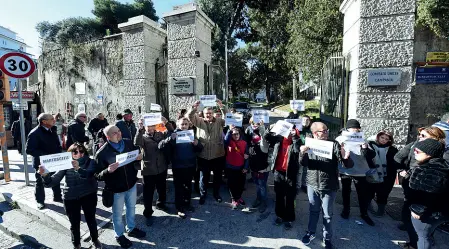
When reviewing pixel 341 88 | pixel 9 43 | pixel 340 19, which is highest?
pixel 9 43

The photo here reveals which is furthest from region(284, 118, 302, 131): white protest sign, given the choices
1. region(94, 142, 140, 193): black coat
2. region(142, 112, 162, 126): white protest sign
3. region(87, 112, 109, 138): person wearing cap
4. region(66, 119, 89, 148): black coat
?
region(87, 112, 109, 138): person wearing cap

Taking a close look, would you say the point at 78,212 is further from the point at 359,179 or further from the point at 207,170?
the point at 359,179

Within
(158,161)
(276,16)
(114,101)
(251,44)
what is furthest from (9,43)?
(158,161)

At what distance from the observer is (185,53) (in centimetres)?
575

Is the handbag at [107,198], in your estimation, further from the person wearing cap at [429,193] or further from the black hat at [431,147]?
the black hat at [431,147]

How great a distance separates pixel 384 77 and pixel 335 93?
122cm

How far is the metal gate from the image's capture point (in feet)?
17.4

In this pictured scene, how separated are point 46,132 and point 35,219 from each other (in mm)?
1649

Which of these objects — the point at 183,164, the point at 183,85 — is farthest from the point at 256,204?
the point at 183,85

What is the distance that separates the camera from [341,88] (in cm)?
540

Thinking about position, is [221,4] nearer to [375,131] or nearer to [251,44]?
[251,44]

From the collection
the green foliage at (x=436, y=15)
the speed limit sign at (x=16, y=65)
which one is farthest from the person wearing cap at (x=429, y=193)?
the speed limit sign at (x=16, y=65)

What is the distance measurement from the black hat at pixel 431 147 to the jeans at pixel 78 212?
4417 mm

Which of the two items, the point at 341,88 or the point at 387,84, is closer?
the point at 387,84
